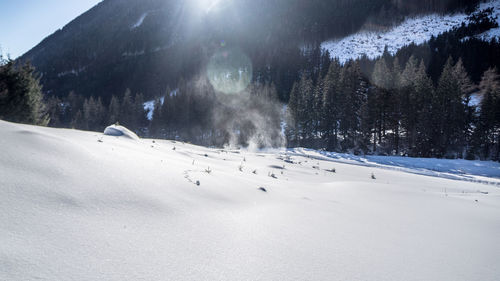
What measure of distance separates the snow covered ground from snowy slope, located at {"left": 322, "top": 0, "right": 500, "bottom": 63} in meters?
63.4

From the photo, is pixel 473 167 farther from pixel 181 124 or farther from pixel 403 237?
pixel 181 124

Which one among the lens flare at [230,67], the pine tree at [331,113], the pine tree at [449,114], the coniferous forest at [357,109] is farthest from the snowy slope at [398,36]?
the pine tree at [449,114]

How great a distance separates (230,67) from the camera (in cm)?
7125

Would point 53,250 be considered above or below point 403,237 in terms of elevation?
above

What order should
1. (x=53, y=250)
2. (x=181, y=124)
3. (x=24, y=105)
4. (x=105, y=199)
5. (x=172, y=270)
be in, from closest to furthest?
(x=53, y=250)
(x=172, y=270)
(x=105, y=199)
(x=24, y=105)
(x=181, y=124)

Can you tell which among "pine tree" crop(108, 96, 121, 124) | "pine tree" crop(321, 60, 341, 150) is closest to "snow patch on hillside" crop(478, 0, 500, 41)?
"pine tree" crop(321, 60, 341, 150)

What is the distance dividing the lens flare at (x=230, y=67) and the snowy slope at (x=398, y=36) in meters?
25.1

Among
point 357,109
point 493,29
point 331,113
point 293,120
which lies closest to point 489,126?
point 357,109

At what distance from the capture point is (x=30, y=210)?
3.81ft

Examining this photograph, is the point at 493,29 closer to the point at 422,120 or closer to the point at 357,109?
the point at 422,120

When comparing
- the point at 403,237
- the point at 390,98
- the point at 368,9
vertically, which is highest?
the point at 368,9

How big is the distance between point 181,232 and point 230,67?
73844mm

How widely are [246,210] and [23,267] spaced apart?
1.64m

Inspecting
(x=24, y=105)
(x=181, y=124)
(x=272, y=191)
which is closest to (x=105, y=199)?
(x=272, y=191)
